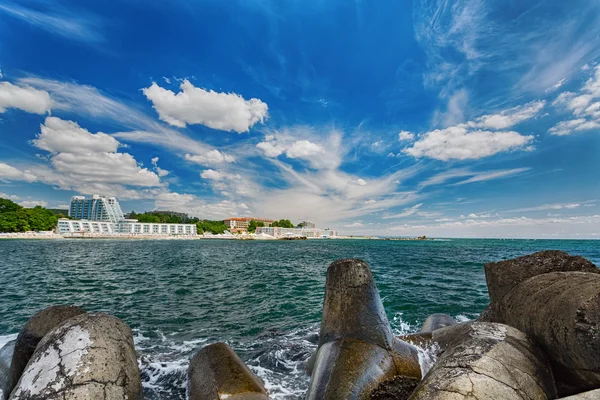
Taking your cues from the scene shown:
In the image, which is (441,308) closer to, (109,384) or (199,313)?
(199,313)

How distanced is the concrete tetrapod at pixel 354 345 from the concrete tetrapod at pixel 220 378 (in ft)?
3.54

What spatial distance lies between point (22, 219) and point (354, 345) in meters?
169

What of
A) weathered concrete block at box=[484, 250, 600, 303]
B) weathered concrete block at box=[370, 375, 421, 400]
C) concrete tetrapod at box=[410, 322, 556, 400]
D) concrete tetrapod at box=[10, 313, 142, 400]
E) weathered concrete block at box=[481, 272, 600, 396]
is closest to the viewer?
concrete tetrapod at box=[410, 322, 556, 400]

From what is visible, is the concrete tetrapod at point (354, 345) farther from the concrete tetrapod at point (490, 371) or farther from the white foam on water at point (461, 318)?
the white foam on water at point (461, 318)

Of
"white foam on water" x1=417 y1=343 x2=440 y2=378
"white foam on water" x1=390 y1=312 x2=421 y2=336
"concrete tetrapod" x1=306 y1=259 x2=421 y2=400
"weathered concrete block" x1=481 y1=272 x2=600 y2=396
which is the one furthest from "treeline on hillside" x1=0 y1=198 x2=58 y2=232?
"weathered concrete block" x1=481 y1=272 x2=600 y2=396

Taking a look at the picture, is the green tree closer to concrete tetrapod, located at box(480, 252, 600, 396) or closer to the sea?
the sea

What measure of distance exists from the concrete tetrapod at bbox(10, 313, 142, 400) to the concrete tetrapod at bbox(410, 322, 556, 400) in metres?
4.07

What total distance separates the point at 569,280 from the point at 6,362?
11.3 metres

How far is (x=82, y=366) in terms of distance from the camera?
163 inches

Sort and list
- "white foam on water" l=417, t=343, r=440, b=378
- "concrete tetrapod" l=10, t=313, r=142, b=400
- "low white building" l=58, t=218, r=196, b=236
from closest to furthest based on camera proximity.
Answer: "concrete tetrapod" l=10, t=313, r=142, b=400
"white foam on water" l=417, t=343, r=440, b=378
"low white building" l=58, t=218, r=196, b=236

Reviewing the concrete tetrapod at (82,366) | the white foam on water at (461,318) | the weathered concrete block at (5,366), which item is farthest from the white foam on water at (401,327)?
the weathered concrete block at (5,366)

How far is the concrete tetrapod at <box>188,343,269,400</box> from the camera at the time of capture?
5.16 metres

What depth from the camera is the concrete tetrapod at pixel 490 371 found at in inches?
119

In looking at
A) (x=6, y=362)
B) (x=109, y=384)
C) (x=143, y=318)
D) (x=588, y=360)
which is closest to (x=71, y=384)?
(x=109, y=384)
